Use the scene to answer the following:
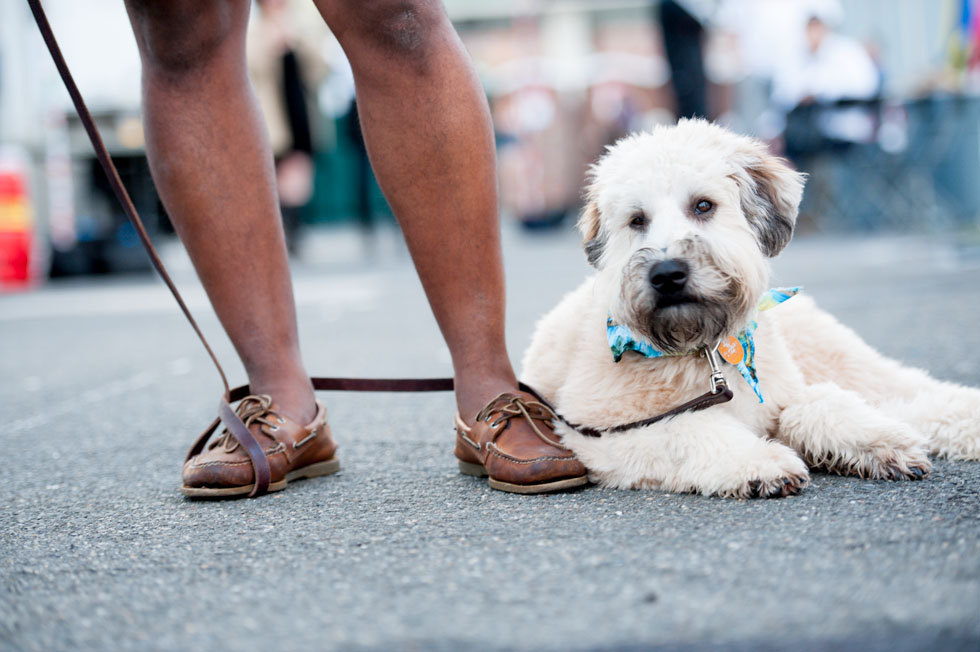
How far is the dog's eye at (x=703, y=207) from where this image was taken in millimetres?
2371

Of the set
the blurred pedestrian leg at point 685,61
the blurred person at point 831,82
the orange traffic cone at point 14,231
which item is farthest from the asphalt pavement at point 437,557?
the blurred person at point 831,82

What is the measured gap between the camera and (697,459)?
85.7 inches

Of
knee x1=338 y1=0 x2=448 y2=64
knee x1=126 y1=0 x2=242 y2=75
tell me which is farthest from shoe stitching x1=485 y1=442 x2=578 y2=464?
knee x1=126 y1=0 x2=242 y2=75

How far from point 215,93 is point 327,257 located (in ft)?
35.7

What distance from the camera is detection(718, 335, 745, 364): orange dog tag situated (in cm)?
233

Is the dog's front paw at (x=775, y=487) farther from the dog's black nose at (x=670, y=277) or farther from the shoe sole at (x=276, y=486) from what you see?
the shoe sole at (x=276, y=486)

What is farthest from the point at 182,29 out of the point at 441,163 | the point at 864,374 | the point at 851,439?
the point at 864,374

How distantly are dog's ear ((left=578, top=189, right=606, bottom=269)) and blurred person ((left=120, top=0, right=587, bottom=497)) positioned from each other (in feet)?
0.75

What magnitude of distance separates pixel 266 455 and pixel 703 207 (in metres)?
1.16

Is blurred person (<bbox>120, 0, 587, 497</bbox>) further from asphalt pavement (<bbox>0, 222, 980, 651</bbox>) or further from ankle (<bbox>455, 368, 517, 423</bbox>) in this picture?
asphalt pavement (<bbox>0, 222, 980, 651</bbox>)

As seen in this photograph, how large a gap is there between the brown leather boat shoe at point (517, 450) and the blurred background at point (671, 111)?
269 inches

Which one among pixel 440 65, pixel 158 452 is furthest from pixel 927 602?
pixel 158 452

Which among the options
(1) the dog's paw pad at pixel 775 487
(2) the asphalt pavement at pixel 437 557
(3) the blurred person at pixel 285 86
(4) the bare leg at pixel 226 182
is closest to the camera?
(2) the asphalt pavement at pixel 437 557

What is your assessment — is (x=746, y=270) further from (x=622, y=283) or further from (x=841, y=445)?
(x=841, y=445)
